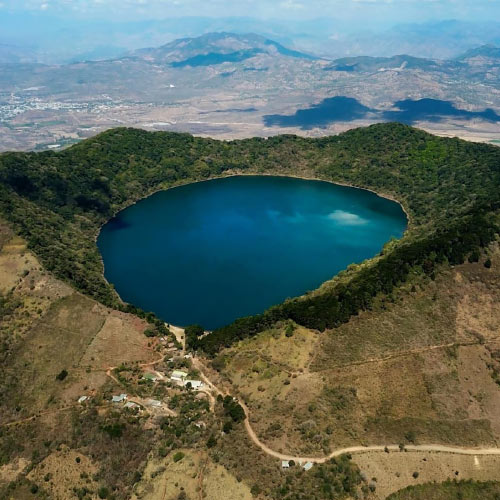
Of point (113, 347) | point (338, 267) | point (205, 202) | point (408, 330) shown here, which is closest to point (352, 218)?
point (338, 267)

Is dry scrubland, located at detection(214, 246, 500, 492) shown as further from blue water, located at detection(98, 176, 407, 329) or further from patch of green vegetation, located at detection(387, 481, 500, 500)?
blue water, located at detection(98, 176, 407, 329)

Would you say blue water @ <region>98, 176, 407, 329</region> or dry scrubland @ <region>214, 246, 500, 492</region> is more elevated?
dry scrubland @ <region>214, 246, 500, 492</region>

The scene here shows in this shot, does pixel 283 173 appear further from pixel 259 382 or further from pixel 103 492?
pixel 103 492

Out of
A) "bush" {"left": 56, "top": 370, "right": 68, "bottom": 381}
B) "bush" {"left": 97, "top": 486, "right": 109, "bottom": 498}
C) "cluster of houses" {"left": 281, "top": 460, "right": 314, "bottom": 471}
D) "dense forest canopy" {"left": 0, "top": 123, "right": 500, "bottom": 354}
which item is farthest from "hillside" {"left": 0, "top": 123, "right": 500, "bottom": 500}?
"dense forest canopy" {"left": 0, "top": 123, "right": 500, "bottom": 354}

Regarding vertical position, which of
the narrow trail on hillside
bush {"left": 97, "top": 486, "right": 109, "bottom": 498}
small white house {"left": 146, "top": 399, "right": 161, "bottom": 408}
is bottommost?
small white house {"left": 146, "top": 399, "right": 161, "bottom": 408}

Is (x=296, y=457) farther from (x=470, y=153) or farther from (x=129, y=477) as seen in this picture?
(x=470, y=153)

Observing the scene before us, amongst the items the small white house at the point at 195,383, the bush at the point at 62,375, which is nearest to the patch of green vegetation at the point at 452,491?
the small white house at the point at 195,383

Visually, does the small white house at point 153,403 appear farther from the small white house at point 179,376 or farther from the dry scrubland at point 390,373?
the dry scrubland at point 390,373
